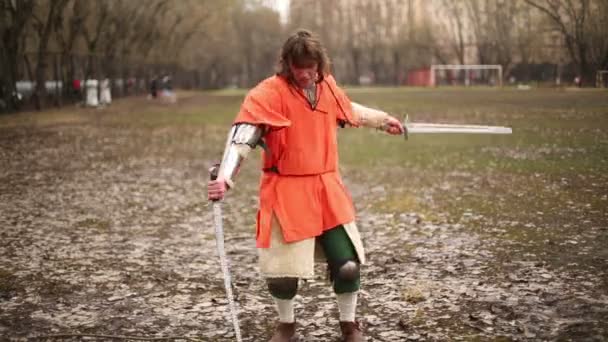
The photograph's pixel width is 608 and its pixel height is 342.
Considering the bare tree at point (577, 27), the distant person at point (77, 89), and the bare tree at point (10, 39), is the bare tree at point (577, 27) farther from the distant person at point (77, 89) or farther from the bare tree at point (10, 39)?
the distant person at point (77, 89)

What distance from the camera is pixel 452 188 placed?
1321 cm

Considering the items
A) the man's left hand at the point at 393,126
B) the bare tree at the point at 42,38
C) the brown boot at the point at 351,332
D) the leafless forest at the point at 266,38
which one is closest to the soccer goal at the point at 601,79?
the leafless forest at the point at 266,38

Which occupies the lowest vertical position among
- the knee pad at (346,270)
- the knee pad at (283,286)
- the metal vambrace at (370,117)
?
the knee pad at (283,286)

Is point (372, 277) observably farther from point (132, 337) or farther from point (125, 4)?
point (125, 4)

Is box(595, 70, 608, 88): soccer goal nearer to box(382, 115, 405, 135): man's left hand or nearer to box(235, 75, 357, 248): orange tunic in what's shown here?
box(382, 115, 405, 135): man's left hand

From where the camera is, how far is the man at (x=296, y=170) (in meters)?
4.96

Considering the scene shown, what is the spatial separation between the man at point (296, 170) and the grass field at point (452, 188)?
1098 millimetres

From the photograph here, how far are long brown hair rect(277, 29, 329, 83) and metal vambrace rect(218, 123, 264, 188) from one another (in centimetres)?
45

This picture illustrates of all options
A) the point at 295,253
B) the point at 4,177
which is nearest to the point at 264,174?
the point at 295,253

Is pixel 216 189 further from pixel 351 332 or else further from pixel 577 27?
pixel 577 27

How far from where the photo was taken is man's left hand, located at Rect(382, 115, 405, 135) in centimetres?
554

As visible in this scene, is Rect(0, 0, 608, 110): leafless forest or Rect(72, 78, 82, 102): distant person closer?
Rect(0, 0, 608, 110): leafless forest

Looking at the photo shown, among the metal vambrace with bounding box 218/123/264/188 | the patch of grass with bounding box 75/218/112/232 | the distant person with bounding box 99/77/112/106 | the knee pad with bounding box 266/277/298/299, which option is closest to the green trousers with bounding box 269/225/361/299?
the knee pad with bounding box 266/277/298/299

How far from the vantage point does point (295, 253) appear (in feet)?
16.5
